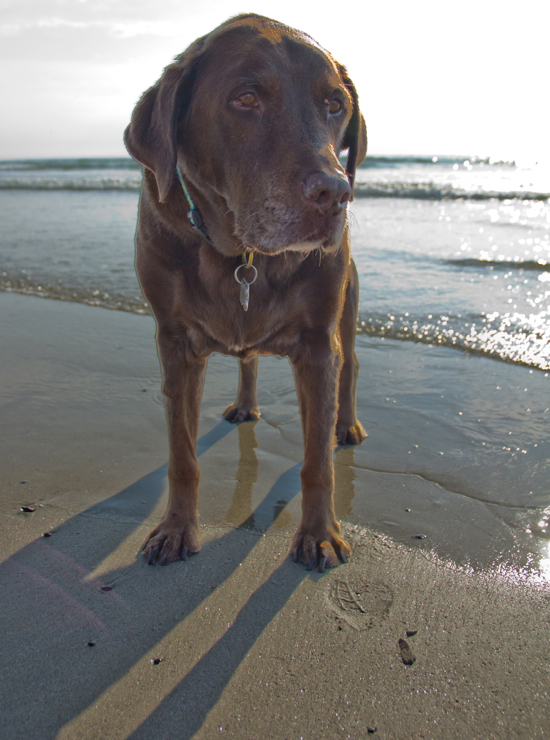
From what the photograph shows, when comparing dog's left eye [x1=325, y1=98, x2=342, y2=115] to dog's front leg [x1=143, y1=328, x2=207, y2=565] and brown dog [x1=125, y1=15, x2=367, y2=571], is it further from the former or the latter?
dog's front leg [x1=143, y1=328, x2=207, y2=565]

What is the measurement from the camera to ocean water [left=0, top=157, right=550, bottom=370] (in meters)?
5.38

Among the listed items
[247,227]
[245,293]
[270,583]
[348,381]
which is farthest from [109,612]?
[348,381]

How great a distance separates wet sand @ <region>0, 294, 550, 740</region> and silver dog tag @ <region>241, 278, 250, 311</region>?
3.11 feet

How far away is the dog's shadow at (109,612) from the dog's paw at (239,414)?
3.26 ft

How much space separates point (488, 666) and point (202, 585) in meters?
1.00

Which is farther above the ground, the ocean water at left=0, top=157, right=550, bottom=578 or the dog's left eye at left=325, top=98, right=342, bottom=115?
the dog's left eye at left=325, top=98, right=342, bottom=115

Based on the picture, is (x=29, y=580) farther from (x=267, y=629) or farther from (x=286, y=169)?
(x=286, y=169)

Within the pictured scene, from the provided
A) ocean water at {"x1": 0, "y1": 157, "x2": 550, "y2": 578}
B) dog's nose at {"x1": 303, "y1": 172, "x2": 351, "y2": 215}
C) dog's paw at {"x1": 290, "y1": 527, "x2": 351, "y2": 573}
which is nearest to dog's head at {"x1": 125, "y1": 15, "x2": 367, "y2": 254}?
dog's nose at {"x1": 303, "y1": 172, "x2": 351, "y2": 215}

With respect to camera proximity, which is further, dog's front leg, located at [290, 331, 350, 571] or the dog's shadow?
dog's front leg, located at [290, 331, 350, 571]

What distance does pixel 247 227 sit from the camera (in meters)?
2.24

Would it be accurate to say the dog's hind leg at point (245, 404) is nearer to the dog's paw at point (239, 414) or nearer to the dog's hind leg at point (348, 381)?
the dog's paw at point (239, 414)

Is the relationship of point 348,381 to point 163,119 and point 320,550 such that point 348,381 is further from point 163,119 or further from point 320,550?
point 163,119

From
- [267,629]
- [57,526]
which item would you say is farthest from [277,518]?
[57,526]

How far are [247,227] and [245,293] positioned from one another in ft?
1.04
